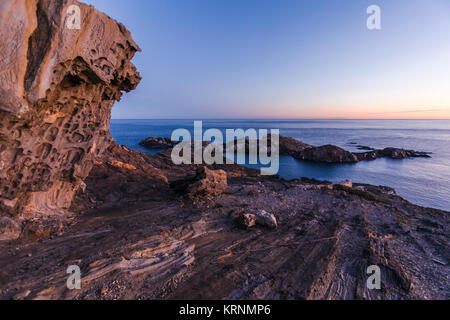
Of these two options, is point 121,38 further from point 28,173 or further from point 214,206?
point 214,206

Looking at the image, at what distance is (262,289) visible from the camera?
18.3ft

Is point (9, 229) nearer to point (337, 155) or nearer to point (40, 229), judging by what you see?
point (40, 229)

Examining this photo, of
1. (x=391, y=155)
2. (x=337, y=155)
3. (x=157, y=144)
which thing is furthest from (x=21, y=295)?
(x=391, y=155)

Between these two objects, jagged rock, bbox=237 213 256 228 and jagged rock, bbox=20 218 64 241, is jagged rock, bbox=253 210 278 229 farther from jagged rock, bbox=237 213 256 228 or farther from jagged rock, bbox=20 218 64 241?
jagged rock, bbox=20 218 64 241

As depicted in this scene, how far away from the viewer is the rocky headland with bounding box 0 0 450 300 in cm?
549

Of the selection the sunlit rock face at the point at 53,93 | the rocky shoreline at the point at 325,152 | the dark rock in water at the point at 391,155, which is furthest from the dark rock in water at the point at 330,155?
the sunlit rock face at the point at 53,93

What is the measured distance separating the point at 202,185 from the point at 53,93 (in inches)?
300

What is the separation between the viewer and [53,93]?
6891mm

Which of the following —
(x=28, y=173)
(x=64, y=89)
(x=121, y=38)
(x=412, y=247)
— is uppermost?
(x=121, y=38)

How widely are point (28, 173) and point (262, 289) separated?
888 cm

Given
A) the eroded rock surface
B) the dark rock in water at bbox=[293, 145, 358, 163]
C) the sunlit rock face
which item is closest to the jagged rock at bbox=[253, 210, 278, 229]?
the eroded rock surface

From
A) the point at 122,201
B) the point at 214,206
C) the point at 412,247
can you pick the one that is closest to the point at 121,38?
the point at 122,201

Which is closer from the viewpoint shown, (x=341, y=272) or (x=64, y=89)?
(x=341, y=272)

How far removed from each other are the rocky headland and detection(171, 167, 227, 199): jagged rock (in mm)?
113
